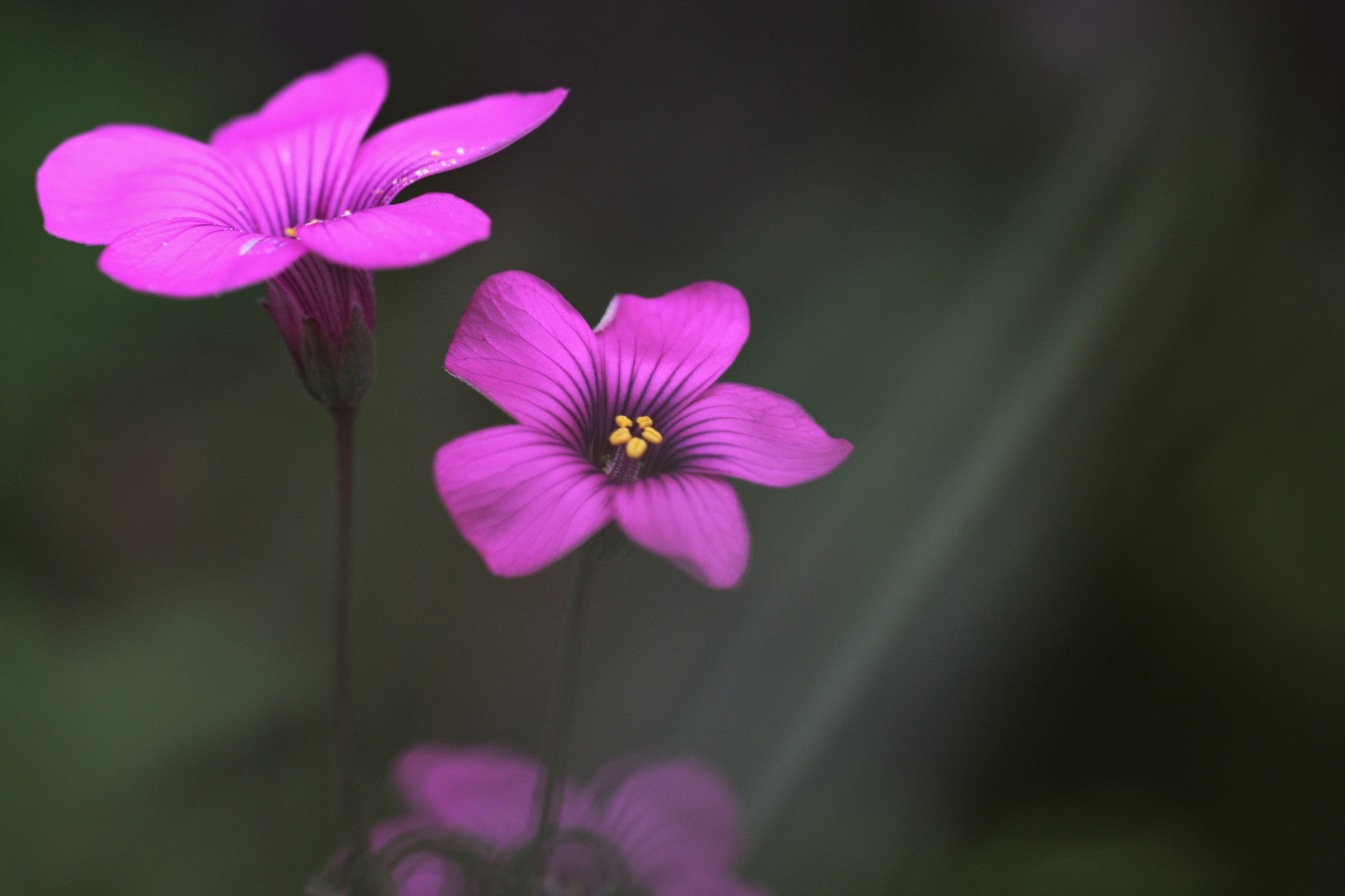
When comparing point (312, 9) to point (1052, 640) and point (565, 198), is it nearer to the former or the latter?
point (565, 198)

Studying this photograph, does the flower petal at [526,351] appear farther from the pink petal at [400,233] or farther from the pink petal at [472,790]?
the pink petal at [472,790]

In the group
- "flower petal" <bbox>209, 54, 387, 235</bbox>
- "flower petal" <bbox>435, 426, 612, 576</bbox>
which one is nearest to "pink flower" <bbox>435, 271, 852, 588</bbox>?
"flower petal" <bbox>435, 426, 612, 576</bbox>

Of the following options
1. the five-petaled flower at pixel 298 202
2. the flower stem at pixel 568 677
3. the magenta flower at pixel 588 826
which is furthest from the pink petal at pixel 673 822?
the five-petaled flower at pixel 298 202

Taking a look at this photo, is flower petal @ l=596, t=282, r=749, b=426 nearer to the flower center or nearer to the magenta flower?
the flower center

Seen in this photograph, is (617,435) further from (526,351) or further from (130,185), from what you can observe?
(130,185)

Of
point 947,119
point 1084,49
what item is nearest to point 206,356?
point 947,119
